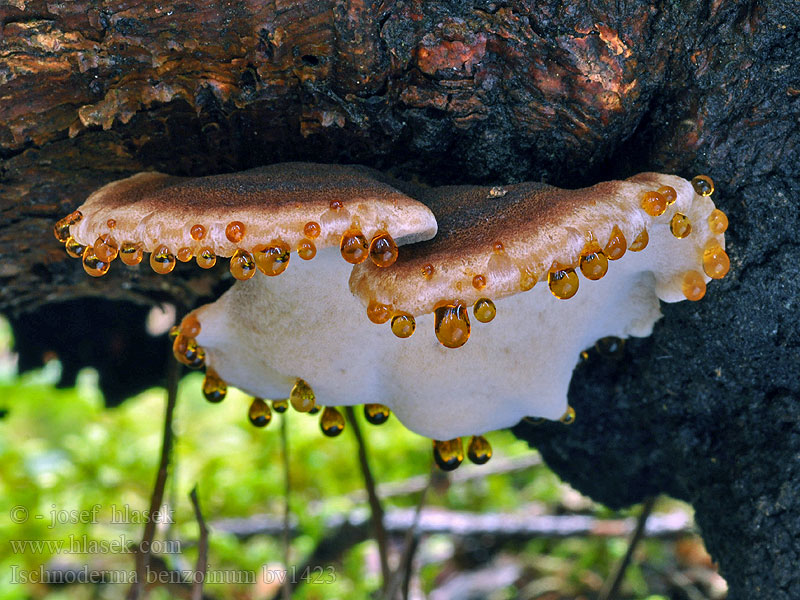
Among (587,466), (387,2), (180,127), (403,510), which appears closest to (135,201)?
(180,127)

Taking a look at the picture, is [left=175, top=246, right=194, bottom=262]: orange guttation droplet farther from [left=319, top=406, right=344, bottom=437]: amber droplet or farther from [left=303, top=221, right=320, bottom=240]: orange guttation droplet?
[left=319, top=406, right=344, bottom=437]: amber droplet

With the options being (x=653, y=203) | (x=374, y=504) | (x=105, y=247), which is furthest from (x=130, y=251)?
(x=374, y=504)

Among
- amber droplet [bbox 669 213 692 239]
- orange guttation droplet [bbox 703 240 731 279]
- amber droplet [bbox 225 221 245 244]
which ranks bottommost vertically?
amber droplet [bbox 225 221 245 244]

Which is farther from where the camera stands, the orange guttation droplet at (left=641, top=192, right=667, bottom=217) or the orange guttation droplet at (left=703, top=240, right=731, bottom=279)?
the orange guttation droplet at (left=703, top=240, right=731, bottom=279)

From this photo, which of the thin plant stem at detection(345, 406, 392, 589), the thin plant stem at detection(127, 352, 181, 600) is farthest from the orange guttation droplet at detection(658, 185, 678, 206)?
the thin plant stem at detection(127, 352, 181, 600)

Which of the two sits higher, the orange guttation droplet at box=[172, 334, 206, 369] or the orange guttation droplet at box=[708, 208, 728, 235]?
the orange guttation droplet at box=[708, 208, 728, 235]

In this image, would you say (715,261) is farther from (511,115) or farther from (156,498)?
(156,498)

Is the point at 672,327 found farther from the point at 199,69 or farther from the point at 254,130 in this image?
the point at 199,69

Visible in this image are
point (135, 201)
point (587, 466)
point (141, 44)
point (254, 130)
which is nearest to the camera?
point (135, 201)
